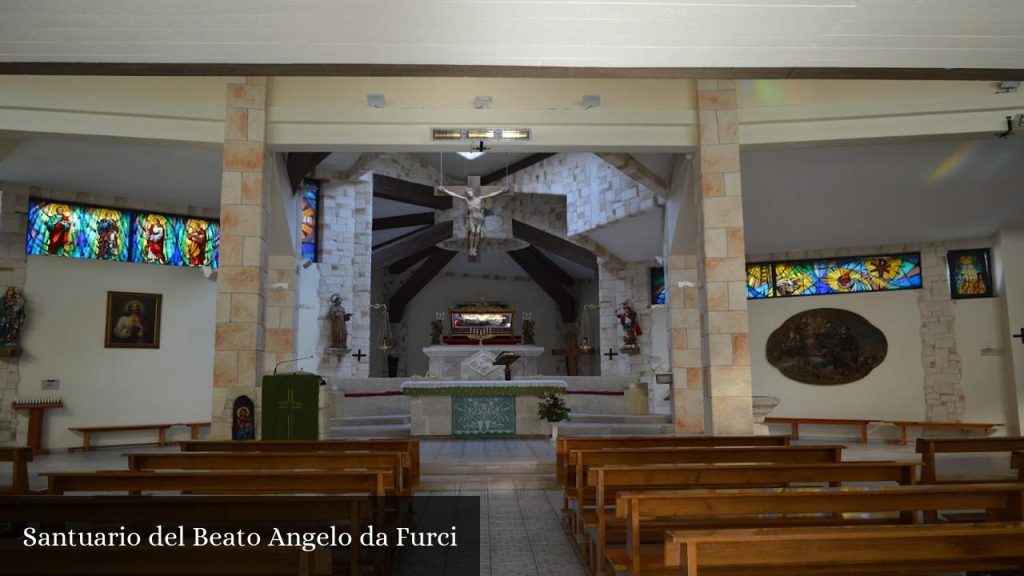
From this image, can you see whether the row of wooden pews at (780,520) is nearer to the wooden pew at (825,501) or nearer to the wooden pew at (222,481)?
the wooden pew at (825,501)

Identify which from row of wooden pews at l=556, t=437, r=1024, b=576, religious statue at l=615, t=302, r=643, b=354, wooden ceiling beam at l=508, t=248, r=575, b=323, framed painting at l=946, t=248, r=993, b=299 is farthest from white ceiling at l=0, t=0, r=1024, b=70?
wooden ceiling beam at l=508, t=248, r=575, b=323

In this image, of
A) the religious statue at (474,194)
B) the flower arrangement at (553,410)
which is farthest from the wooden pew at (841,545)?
the religious statue at (474,194)

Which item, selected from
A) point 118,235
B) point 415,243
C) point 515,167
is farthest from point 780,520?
point 415,243

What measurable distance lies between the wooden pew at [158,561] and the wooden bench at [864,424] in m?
11.4

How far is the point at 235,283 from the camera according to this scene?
807cm

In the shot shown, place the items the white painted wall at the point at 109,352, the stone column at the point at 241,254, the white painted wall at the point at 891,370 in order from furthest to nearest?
the white painted wall at the point at 891,370
the white painted wall at the point at 109,352
the stone column at the point at 241,254

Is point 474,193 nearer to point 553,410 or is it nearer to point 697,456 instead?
point 553,410

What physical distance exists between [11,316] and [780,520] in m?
10.6

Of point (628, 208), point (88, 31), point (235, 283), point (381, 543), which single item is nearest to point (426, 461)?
point (235, 283)

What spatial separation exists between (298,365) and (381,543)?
1061cm

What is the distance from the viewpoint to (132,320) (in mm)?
11742

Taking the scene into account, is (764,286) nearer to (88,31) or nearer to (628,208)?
(628,208)

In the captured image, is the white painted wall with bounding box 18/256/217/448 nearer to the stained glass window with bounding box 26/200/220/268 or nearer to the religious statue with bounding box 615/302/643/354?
the stained glass window with bounding box 26/200/220/268

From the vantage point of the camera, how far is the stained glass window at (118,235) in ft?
36.2
